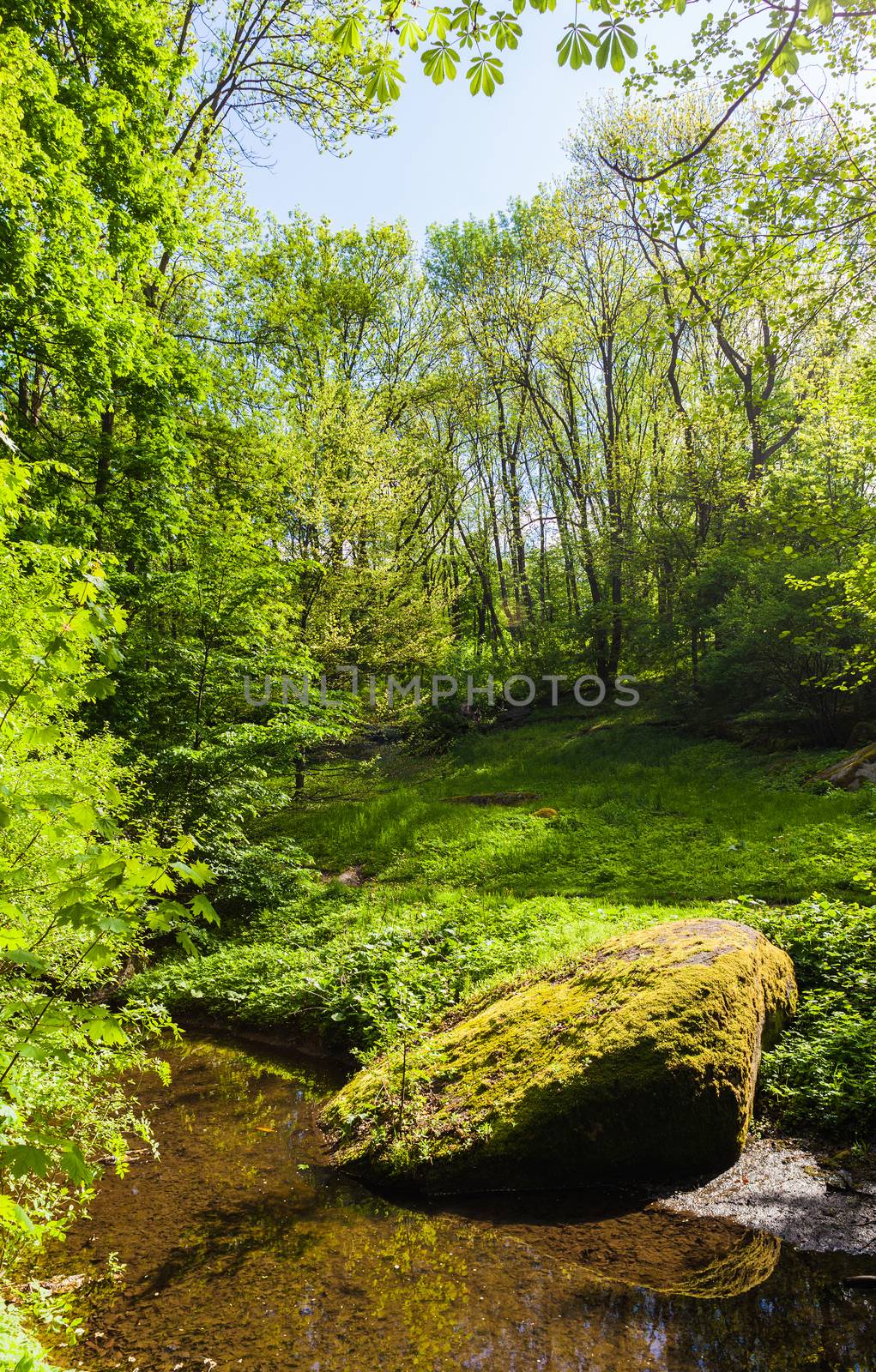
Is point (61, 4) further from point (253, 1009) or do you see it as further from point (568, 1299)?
point (568, 1299)

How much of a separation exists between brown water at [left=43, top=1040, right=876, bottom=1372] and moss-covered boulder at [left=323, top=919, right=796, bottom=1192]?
227 millimetres

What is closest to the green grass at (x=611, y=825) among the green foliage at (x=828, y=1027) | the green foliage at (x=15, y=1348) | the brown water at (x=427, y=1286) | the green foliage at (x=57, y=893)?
the green foliage at (x=828, y=1027)

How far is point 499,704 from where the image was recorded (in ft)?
70.6

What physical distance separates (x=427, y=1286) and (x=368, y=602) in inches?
525

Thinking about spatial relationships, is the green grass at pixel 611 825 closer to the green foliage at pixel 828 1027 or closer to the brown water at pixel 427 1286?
the green foliage at pixel 828 1027

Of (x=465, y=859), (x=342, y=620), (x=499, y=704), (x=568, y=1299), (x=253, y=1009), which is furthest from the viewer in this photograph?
(x=499, y=704)

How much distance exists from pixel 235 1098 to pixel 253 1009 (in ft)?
4.79

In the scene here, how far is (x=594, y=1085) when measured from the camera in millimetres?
4051

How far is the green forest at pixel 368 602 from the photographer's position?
3.45m

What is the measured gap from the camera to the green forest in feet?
11.3

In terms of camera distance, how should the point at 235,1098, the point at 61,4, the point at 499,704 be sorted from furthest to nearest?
the point at 499,704 < the point at 61,4 < the point at 235,1098

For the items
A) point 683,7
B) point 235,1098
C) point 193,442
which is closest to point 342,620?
point 193,442

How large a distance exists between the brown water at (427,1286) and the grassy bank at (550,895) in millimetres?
1433

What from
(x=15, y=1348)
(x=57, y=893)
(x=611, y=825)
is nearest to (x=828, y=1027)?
(x=15, y=1348)
